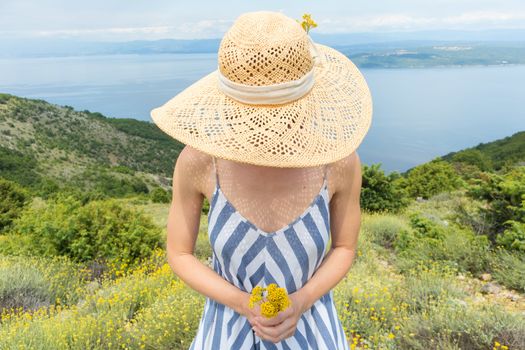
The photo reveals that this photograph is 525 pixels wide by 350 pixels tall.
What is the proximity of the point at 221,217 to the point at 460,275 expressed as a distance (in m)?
4.84

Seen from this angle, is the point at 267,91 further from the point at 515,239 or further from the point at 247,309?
the point at 515,239

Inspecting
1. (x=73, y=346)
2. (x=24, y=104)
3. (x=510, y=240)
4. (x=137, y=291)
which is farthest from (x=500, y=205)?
(x=24, y=104)

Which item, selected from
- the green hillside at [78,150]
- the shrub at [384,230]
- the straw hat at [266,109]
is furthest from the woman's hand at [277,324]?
the green hillside at [78,150]

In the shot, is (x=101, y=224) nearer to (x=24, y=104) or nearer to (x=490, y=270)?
(x=490, y=270)

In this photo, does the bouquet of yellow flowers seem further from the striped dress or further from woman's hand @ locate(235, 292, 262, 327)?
the striped dress

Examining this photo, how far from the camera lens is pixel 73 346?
3.15 metres

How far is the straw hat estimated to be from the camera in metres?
1.03

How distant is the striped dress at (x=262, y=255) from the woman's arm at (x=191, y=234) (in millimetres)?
64

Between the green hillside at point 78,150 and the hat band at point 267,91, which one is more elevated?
the hat band at point 267,91

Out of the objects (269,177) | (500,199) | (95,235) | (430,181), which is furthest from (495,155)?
(269,177)

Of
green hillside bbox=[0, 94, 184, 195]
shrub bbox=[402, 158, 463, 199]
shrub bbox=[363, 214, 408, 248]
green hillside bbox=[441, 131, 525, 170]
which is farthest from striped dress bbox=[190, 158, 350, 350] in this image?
green hillside bbox=[0, 94, 184, 195]

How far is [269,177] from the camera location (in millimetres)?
1232

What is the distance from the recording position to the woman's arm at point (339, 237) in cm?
123

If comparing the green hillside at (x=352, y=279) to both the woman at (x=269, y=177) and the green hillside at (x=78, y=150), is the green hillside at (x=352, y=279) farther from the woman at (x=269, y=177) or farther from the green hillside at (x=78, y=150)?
the green hillside at (x=78, y=150)
